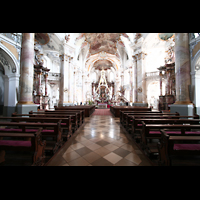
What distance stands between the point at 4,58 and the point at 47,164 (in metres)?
7.19

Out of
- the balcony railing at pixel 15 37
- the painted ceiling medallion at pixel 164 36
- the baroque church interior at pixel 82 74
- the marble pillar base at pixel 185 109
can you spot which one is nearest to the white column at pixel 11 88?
the baroque church interior at pixel 82 74

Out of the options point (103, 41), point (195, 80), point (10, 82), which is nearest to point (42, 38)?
point (10, 82)

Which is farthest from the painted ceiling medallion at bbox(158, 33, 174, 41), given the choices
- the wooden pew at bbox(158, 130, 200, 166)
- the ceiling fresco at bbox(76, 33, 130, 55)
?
the wooden pew at bbox(158, 130, 200, 166)

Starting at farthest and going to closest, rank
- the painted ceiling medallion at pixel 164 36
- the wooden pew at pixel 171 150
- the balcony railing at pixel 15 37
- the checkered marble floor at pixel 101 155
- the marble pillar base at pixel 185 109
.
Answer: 1. the painted ceiling medallion at pixel 164 36
2. the balcony railing at pixel 15 37
3. the marble pillar base at pixel 185 109
4. the checkered marble floor at pixel 101 155
5. the wooden pew at pixel 171 150

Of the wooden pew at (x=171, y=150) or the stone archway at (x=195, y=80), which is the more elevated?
the stone archway at (x=195, y=80)

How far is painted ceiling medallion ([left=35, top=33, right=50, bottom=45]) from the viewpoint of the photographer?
10541 mm

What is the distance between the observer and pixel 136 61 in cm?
1123

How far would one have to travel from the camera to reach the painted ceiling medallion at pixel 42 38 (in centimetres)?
1054

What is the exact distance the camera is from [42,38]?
36.3ft

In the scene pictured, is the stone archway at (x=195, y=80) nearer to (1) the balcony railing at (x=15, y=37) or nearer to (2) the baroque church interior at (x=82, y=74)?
(2) the baroque church interior at (x=82, y=74)

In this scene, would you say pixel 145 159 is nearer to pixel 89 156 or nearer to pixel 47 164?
pixel 89 156

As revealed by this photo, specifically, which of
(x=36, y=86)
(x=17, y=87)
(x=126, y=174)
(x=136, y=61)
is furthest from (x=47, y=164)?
(x=136, y=61)

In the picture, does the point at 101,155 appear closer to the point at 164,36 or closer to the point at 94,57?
the point at 164,36

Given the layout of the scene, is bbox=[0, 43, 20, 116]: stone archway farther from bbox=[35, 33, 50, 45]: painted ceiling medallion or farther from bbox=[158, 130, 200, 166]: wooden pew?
bbox=[158, 130, 200, 166]: wooden pew
